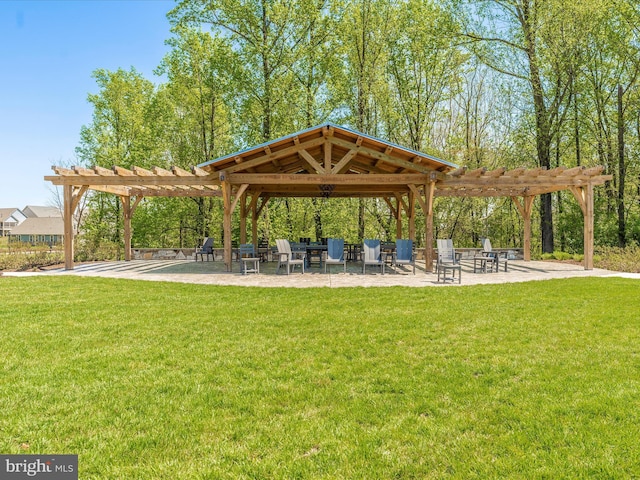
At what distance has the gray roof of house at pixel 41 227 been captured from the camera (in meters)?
53.4

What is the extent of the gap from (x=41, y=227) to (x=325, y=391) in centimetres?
6525

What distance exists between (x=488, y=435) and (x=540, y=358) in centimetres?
175

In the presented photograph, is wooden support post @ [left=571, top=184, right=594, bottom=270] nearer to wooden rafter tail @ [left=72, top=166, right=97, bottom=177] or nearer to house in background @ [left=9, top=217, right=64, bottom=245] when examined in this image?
wooden rafter tail @ [left=72, top=166, right=97, bottom=177]

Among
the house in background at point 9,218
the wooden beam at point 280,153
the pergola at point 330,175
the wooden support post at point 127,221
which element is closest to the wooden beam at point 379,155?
the pergola at point 330,175

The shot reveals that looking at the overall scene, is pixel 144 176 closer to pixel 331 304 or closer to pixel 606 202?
pixel 331 304

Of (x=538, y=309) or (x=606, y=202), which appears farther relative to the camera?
(x=606, y=202)

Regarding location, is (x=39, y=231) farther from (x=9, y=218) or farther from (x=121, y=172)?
(x=121, y=172)

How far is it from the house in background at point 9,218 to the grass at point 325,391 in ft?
263

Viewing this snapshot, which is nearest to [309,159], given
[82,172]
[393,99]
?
[82,172]

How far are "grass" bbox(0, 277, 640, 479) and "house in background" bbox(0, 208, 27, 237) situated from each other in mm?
80209

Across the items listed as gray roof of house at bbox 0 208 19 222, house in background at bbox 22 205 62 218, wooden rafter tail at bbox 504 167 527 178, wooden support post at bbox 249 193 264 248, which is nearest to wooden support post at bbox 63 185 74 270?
wooden support post at bbox 249 193 264 248

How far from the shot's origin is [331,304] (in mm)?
6141

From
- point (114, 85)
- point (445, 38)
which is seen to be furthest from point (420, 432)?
point (114, 85)

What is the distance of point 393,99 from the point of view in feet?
66.8
